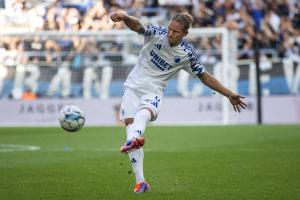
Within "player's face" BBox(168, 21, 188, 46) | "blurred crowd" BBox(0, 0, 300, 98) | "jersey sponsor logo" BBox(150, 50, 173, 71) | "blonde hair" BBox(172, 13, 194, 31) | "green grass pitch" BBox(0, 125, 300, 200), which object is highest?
"blurred crowd" BBox(0, 0, 300, 98)

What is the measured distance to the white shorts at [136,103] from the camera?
909 cm

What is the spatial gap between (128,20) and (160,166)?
161 inches

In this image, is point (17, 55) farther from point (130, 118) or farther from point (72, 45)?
point (130, 118)

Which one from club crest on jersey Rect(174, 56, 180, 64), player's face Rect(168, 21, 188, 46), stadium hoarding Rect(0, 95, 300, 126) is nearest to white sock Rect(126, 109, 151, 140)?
club crest on jersey Rect(174, 56, 180, 64)

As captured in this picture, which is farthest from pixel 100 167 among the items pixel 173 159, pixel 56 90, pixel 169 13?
pixel 169 13

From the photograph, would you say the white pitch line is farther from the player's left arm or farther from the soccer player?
the player's left arm

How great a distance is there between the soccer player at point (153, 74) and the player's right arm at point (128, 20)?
1.0 inches

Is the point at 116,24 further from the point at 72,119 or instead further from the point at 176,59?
the point at 176,59

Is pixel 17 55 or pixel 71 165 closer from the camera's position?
pixel 71 165

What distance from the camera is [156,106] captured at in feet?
30.0

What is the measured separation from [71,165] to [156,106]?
345 centimetres

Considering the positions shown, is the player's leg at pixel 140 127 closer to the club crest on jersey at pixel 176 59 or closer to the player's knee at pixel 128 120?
the player's knee at pixel 128 120

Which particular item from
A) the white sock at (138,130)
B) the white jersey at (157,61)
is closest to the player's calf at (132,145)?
the white sock at (138,130)

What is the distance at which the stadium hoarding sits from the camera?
24906 mm
